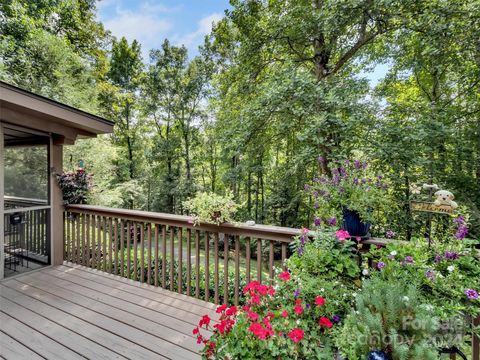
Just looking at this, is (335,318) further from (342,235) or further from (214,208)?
(214,208)

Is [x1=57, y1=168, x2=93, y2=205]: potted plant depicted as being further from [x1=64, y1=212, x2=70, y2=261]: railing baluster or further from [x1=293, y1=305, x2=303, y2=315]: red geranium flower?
[x1=293, y1=305, x2=303, y2=315]: red geranium flower

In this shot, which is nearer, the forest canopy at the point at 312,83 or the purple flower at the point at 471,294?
the purple flower at the point at 471,294

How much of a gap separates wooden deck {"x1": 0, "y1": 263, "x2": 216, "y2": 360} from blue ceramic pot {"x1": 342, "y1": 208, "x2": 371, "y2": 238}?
1.50m

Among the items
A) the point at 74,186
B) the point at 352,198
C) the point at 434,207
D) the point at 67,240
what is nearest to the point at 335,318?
the point at 352,198

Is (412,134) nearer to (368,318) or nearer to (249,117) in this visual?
(249,117)

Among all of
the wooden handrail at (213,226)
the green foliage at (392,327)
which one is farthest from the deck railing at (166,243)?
the green foliage at (392,327)

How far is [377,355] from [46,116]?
13.7ft

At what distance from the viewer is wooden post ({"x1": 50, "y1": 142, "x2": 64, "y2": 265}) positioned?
378 centimetres

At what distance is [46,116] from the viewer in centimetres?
336

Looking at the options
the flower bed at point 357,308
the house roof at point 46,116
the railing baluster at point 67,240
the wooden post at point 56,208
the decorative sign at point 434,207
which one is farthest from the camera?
the railing baluster at point 67,240

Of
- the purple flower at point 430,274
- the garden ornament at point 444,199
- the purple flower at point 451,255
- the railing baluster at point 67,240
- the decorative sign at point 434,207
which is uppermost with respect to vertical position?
the garden ornament at point 444,199

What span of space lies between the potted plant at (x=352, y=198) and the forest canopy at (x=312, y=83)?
0.71 meters

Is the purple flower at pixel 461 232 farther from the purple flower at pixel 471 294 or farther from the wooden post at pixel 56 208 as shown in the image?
the wooden post at pixel 56 208

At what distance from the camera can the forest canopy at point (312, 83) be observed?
4.74 metres
